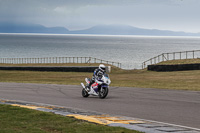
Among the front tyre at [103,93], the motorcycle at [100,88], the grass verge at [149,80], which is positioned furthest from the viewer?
the grass verge at [149,80]

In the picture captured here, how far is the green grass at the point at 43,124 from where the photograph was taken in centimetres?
794

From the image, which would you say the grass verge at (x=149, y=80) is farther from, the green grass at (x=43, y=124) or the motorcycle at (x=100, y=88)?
the green grass at (x=43, y=124)

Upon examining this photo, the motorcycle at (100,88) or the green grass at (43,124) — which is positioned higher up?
the motorcycle at (100,88)

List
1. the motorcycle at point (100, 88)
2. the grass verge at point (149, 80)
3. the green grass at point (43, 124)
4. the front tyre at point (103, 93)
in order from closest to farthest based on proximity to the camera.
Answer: the green grass at point (43, 124) → the motorcycle at point (100, 88) → the front tyre at point (103, 93) → the grass verge at point (149, 80)

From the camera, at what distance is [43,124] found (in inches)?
343

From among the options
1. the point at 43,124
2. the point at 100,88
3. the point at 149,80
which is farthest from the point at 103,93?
the point at 149,80

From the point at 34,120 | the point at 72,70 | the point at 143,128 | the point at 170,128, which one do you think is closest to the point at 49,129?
the point at 34,120

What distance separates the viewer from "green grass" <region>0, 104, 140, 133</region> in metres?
7.94

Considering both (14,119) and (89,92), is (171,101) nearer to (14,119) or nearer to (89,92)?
(89,92)

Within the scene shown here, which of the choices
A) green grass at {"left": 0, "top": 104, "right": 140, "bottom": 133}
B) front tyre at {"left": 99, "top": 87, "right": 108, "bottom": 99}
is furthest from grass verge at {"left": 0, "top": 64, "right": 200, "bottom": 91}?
green grass at {"left": 0, "top": 104, "right": 140, "bottom": 133}

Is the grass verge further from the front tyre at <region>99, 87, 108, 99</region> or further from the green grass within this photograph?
the green grass

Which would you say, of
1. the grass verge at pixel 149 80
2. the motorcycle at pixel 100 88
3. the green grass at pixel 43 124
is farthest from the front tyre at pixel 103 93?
the grass verge at pixel 149 80

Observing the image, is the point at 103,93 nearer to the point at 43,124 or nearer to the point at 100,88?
the point at 100,88

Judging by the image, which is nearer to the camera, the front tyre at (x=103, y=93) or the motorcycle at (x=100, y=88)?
the motorcycle at (x=100, y=88)
